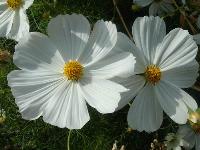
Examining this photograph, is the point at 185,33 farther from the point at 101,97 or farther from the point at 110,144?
the point at 110,144

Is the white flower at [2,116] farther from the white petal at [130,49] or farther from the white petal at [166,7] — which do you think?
the white petal at [166,7]

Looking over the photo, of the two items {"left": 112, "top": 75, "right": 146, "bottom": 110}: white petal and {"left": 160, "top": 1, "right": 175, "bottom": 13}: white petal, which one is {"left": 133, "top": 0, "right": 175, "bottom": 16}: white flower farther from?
{"left": 112, "top": 75, "right": 146, "bottom": 110}: white petal

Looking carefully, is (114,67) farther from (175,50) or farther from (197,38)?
(197,38)

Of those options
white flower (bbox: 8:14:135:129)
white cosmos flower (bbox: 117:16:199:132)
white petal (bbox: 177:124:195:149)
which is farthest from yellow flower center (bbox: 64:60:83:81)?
white petal (bbox: 177:124:195:149)

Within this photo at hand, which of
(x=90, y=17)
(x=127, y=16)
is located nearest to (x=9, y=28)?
(x=90, y=17)

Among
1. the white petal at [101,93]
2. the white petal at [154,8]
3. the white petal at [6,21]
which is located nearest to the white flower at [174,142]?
the white petal at [101,93]
